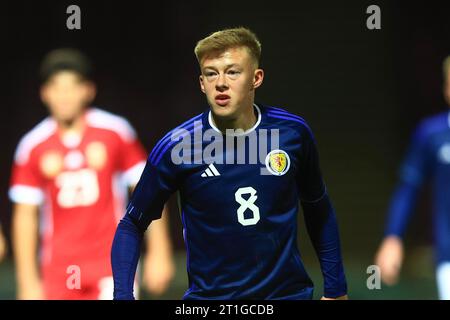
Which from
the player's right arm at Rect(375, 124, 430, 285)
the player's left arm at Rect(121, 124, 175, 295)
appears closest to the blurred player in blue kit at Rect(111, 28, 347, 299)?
the player's right arm at Rect(375, 124, 430, 285)

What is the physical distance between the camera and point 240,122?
12.1 feet

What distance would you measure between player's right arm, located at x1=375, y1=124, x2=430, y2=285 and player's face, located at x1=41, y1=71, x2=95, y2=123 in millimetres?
2226

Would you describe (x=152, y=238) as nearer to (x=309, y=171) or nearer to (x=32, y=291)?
(x=32, y=291)

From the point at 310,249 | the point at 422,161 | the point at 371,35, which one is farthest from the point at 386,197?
the point at 422,161

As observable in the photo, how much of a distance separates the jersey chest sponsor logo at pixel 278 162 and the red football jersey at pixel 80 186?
7.27 ft

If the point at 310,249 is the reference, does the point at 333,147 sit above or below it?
above

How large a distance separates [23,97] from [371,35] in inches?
125

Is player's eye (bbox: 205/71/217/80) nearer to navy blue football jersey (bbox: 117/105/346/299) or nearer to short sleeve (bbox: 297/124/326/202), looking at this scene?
navy blue football jersey (bbox: 117/105/346/299)

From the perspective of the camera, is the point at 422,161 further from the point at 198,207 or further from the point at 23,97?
the point at 23,97

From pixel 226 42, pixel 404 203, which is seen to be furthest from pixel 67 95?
pixel 226 42

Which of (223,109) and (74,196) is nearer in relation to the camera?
(223,109)

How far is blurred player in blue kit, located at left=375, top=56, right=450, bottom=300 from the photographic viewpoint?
5.32 meters

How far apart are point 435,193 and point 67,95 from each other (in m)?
2.53

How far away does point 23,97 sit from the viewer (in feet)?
25.9
